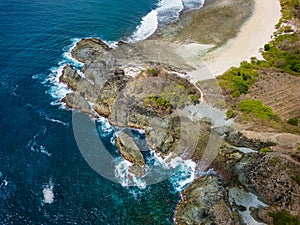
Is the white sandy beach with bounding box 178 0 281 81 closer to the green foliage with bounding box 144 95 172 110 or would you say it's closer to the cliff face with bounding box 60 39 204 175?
the cliff face with bounding box 60 39 204 175

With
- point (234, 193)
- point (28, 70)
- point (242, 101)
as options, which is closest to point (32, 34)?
point (28, 70)

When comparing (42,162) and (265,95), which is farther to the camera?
(265,95)

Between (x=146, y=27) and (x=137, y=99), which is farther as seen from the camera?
(x=146, y=27)

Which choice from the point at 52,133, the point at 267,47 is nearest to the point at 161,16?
the point at 267,47

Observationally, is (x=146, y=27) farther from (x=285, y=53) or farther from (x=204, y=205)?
(x=204, y=205)

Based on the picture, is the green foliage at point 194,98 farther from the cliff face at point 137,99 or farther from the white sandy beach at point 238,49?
the white sandy beach at point 238,49

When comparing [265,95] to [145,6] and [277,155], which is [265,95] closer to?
[277,155]
